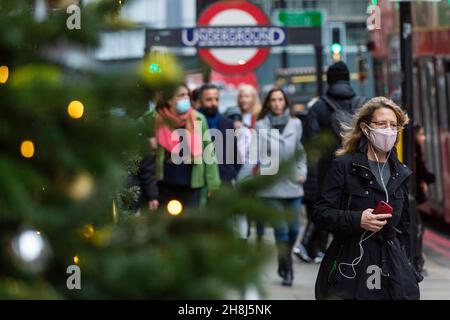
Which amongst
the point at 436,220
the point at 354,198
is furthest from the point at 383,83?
the point at 354,198

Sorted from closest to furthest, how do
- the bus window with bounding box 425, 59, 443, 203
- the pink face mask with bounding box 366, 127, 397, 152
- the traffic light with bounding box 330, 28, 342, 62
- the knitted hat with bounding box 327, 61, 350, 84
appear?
the pink face mask with bounding box 366, 127, 397, 152 < the knitted hat with bounding box 327, 61, 350, 84 < the traffic light with bounding box 330, 28, 342, 62 < the bus window with bounding box 425, 59, 443, 203

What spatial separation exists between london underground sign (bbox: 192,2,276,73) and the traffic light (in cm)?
306

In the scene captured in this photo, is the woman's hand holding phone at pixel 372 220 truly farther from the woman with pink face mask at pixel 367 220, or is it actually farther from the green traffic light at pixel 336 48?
the green traffic light at pixel 336 48

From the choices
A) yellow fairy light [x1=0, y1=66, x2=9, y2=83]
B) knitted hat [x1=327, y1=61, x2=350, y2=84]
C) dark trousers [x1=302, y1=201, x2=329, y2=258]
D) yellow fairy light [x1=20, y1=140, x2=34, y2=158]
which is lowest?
dark trousers [x1=302, y1=201, x2=329, y2=258]

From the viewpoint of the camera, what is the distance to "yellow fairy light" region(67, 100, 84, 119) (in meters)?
1.73

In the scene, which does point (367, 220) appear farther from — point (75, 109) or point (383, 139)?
point (75, 109)

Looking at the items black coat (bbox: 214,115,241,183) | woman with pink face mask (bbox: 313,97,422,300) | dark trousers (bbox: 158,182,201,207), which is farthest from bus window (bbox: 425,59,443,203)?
woman with pink face mask (bbox: 313,97,422,300)

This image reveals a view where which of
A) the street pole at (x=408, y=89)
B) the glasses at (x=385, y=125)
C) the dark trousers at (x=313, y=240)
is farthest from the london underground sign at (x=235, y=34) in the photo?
the glasses at (x=385, y=125)

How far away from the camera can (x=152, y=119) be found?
2002mm

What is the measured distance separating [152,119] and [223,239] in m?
0.31

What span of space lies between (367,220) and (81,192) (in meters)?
4.02

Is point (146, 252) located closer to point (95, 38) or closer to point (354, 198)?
point (95, 38)

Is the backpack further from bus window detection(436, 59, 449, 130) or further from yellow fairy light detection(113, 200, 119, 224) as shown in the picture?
yellow fairy light detection(113, 200, 119, 224)

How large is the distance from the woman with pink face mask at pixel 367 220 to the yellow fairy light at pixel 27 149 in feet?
13.1
